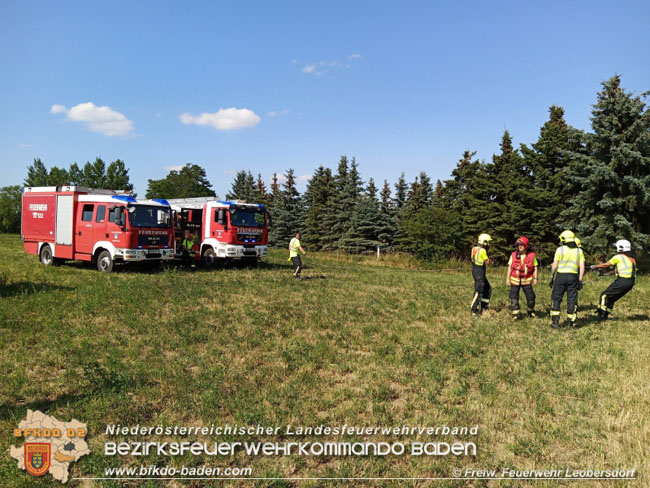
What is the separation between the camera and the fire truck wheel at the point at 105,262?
15.6 metres

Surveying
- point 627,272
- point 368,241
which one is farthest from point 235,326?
point 368,241

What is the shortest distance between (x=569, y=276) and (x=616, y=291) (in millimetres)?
1612

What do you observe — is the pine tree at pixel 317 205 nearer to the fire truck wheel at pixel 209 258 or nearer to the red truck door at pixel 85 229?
the fire truck wheel at pixel 209 258

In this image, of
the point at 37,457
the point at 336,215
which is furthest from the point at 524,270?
the point at 336,215

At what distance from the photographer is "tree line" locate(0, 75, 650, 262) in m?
24.4

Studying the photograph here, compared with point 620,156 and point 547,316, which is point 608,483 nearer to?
point 547,316

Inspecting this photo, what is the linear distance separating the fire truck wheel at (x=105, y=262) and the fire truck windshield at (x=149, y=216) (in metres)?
1.65

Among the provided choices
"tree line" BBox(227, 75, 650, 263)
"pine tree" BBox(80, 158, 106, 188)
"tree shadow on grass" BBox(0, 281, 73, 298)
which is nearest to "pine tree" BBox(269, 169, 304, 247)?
"tree line" BBox(227, 75, 650, 263)

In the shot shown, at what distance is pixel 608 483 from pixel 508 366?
10.1ft

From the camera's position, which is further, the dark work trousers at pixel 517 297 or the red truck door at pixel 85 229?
the red truck door at pixel 85 229

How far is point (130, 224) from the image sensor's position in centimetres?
1539

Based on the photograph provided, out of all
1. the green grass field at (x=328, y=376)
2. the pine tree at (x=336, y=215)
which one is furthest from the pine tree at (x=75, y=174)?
the green grass field at (x=328, y=376)

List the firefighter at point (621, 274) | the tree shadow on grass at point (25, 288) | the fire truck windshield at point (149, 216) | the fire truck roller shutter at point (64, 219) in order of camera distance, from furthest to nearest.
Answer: the fire truck roller shutter at point (64, 219) → the fire truck windshield at point (149, 216) → the tree shadow on grass at point (25, 288) → the firefighter at point (621, 274)

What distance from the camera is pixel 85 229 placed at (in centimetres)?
1633
